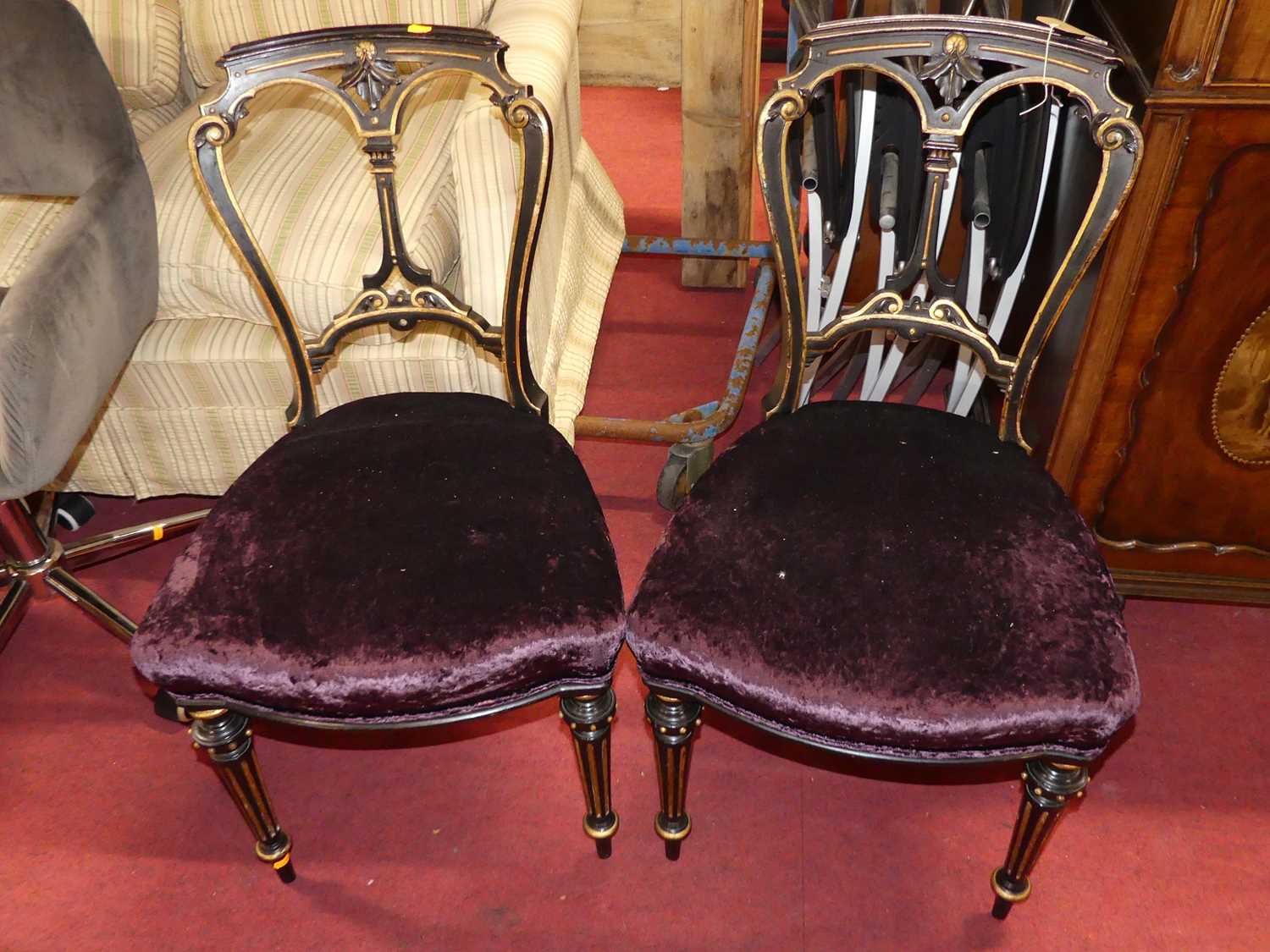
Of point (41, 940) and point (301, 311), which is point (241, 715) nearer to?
point (41, 940)

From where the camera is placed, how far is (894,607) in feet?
3.46

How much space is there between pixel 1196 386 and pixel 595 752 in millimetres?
904

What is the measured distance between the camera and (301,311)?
1.56 meters

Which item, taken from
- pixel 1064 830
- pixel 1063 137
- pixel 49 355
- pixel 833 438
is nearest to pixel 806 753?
pixel 1064 830

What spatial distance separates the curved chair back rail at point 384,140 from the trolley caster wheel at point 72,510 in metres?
0.80

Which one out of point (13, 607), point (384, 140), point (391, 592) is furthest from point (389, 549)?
point (13, 607)

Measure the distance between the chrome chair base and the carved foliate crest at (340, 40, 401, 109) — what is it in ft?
2.31

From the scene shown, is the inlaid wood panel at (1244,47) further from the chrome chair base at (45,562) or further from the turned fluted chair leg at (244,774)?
the chrome chair base at (45,562)

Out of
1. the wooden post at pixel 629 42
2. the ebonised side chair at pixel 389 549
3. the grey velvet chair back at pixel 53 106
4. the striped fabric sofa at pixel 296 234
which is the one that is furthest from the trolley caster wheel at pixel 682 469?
the wooden post at pixel 629 42

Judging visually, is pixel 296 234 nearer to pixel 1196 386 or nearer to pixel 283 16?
pixel 283 16

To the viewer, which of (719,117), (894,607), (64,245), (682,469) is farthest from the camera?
(719,117)

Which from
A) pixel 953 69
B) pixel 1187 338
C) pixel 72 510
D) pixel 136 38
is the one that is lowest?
pixel 72 510

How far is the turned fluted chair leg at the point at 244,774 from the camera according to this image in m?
1.15

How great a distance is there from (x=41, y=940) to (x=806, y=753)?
1002mm
